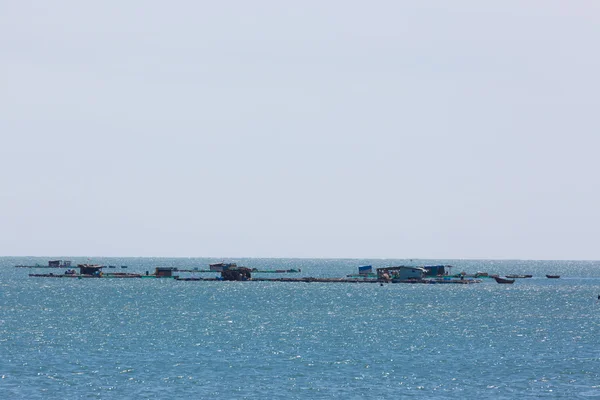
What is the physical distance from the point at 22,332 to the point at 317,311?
48.9 meters

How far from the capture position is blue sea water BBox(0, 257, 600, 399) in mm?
64250

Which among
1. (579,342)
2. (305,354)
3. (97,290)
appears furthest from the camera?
(97,290)

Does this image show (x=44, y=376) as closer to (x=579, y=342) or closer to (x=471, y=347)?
(x=471, y=347)

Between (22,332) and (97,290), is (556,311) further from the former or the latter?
(97,290)

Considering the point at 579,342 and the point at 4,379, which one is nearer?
the point at 4,379

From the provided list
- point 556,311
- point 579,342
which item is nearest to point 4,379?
point 579,342

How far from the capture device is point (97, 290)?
19200 centimetres

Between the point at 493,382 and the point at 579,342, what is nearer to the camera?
the point at 493,382

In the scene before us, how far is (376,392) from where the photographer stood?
6291cm

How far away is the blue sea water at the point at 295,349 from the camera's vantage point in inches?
2530

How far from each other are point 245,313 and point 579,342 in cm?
5094

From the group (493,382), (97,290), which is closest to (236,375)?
(493,382)

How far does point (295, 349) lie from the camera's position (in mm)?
85500

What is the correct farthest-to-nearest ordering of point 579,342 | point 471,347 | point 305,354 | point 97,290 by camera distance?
point 97,290
point 579,342
point 471,347
point 305,354
